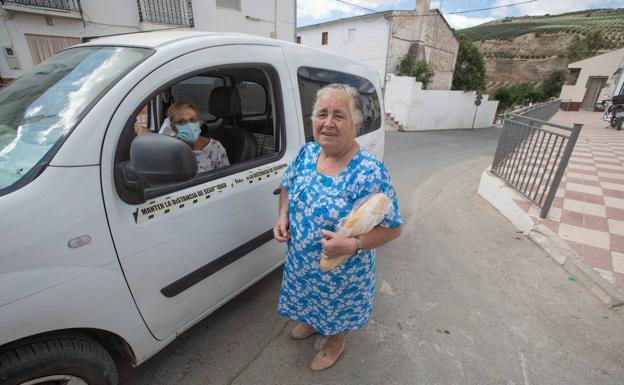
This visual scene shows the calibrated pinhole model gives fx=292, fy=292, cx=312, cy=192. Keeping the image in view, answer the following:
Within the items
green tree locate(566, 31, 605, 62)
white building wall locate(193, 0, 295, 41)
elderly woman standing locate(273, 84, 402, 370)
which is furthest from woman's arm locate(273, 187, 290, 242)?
green tree locate(566, 31, 605, 62)

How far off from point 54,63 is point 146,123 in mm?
999

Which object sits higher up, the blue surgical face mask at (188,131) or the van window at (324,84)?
the van window at (324,84)

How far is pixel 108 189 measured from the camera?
49.7 inches

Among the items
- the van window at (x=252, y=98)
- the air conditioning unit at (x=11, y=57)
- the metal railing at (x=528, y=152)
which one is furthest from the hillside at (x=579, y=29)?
the air conditioning unit at (x=11, y=57)

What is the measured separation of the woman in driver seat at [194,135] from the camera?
2.02m

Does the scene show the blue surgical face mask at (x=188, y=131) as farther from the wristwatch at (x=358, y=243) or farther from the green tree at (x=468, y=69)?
the green tree at (x=468, y=69)

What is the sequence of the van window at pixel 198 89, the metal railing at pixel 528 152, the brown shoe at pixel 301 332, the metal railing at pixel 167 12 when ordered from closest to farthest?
the brown shoe at pixel 301 332 < the van window at pixel 198 89 < the metal railing at pixel 528 152 < the metal railing at pixel 167 12

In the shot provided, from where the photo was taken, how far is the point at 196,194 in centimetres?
162

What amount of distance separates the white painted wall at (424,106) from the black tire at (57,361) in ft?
58.8

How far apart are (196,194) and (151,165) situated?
40 cm

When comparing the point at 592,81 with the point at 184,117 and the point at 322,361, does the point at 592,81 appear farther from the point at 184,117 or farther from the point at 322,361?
the point at 184,117

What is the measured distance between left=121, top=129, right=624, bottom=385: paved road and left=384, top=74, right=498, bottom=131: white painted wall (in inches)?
605

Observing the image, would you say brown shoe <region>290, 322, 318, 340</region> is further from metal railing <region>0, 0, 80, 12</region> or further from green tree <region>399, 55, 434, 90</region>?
green tree <region>399, 55, 434, 90</region>

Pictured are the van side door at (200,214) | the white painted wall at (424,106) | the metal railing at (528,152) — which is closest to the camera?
the van side door at (200,214)
